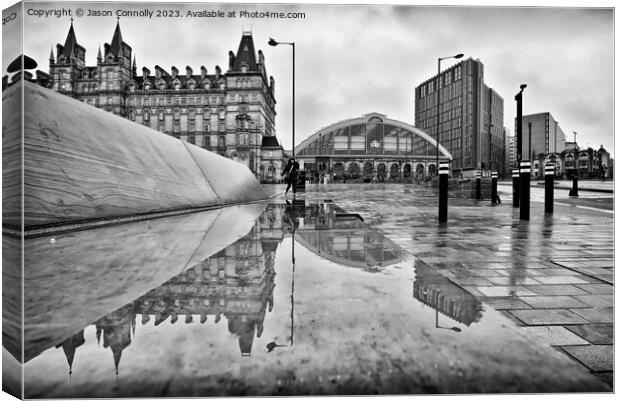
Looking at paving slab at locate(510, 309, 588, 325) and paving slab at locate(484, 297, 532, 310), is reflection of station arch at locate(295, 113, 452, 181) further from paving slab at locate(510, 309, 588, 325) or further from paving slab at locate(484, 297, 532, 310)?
paving slab at locate(510, 309, 588, 325)

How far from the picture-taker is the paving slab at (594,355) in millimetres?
1503

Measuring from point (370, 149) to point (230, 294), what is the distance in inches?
3090

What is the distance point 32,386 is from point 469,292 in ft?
7.51

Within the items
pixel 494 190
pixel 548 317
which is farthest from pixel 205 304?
pixel 494 190

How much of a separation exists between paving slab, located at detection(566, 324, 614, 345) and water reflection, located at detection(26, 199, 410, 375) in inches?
54.1

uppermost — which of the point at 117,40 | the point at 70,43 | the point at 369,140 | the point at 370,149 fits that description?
the point at 369,140

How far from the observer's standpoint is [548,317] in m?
2.06

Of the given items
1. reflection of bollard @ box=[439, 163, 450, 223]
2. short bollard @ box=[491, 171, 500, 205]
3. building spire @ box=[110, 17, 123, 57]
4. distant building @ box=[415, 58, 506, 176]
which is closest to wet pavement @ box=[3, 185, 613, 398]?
building spire @ box=[110, 17, 123, 57]

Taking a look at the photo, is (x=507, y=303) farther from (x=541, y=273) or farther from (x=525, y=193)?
(x=525, y=193)

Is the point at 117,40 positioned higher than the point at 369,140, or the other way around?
the point at 369,140

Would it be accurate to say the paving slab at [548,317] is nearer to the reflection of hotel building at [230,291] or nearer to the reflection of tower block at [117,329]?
the reflection of hotel building at [230,291]

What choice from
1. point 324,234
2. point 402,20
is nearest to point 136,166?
point 324,234

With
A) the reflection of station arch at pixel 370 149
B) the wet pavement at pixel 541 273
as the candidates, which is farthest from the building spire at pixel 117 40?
the reflection of station arch at pixel 370 149

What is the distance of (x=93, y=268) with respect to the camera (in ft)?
9.33
